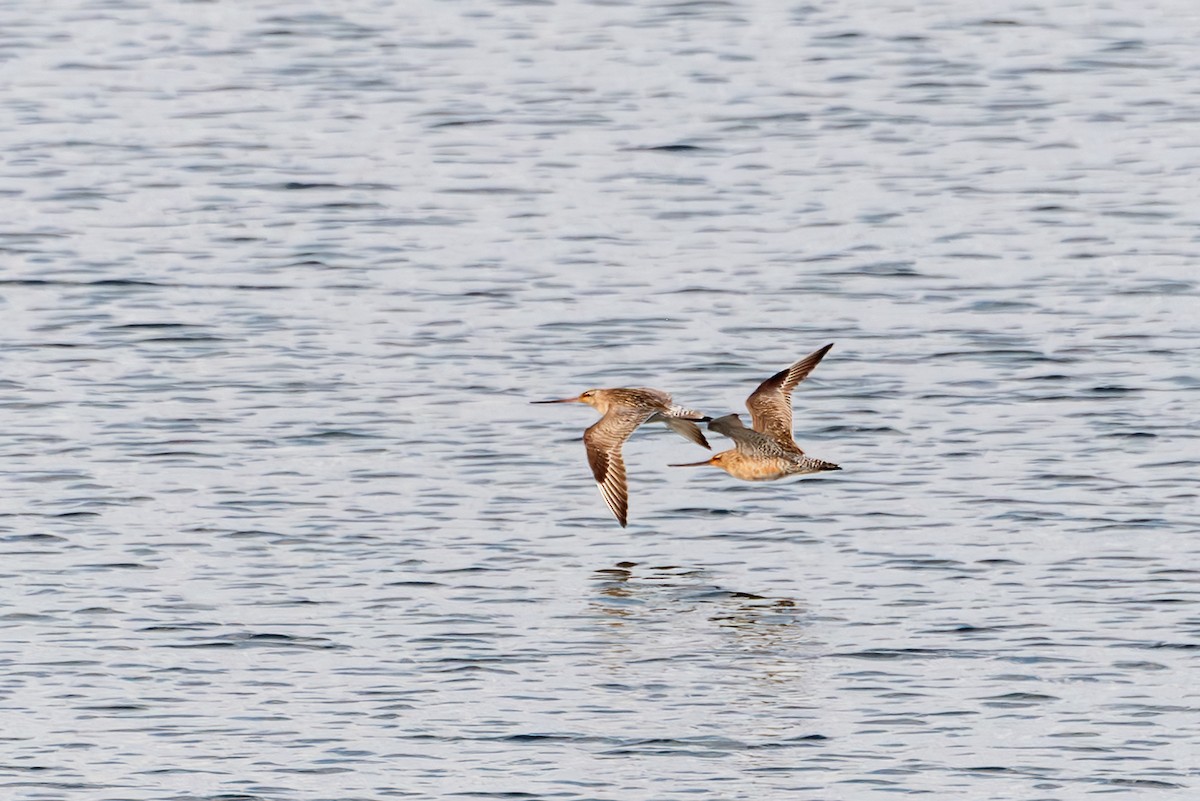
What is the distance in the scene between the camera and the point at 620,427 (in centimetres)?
1831

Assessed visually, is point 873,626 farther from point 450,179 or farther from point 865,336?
point 450,179

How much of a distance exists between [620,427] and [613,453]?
0.96 ft

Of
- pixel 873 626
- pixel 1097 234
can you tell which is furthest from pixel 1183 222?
pixel 873 626

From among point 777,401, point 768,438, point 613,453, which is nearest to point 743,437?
point 768,438

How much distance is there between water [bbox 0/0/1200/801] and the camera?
46.6 ft

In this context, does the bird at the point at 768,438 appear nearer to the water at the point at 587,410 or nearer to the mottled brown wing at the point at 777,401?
the mottled brown wing at the point at 777,401

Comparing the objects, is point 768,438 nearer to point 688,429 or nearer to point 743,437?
point 743,437

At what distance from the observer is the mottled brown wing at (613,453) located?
1778 centimetres

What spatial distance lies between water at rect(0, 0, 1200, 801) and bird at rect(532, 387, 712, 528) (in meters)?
0.35

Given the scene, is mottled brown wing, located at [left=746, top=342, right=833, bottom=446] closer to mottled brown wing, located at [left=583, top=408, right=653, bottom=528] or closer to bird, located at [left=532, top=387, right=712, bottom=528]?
bird, located at [left=532, top=387, right=712, bottom=528]

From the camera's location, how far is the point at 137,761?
13.7 metres

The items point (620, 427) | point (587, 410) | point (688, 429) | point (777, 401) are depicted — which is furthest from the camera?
point (587, 410)

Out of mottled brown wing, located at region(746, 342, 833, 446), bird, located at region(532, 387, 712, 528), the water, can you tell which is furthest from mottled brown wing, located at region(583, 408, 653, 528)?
mottled brown wing, located at region(746, 342, 833, 446)

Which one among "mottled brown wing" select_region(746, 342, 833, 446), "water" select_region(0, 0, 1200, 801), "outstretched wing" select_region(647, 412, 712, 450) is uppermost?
"mottled brown wing" select_region(746, 342, 833, 446)
